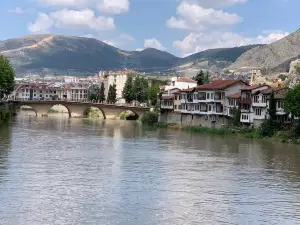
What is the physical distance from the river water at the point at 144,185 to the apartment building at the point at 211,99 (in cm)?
2707

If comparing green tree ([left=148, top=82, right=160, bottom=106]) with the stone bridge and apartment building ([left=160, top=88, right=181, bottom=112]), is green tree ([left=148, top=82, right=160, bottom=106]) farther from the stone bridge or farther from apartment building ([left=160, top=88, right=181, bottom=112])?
apartment building ([left=160, top=88, right=181, bottom=112])

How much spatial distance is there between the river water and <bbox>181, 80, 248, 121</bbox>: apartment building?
27.1 m

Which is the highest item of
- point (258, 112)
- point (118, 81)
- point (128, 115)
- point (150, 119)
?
point (118, 81)

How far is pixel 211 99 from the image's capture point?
76.3 meters

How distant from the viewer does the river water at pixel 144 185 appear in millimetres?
21703

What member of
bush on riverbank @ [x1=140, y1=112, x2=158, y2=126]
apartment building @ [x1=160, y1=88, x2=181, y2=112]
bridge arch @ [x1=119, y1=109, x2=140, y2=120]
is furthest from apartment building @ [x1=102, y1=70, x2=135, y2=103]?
apartment building @ [x1=160, y1=88, x2=181, y2=112]

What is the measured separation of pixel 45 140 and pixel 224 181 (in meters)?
25.0

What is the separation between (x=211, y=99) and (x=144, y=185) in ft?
162

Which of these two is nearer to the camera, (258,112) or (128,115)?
(258,112)

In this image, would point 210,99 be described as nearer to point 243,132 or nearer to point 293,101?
point 243,132

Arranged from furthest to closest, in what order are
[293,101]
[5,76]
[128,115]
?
[128,115]
[5,76]
[293,101]

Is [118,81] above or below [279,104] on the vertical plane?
above

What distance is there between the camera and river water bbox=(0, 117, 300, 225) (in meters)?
21.7

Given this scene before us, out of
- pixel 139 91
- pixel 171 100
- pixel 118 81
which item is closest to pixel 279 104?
pixel 171 100
